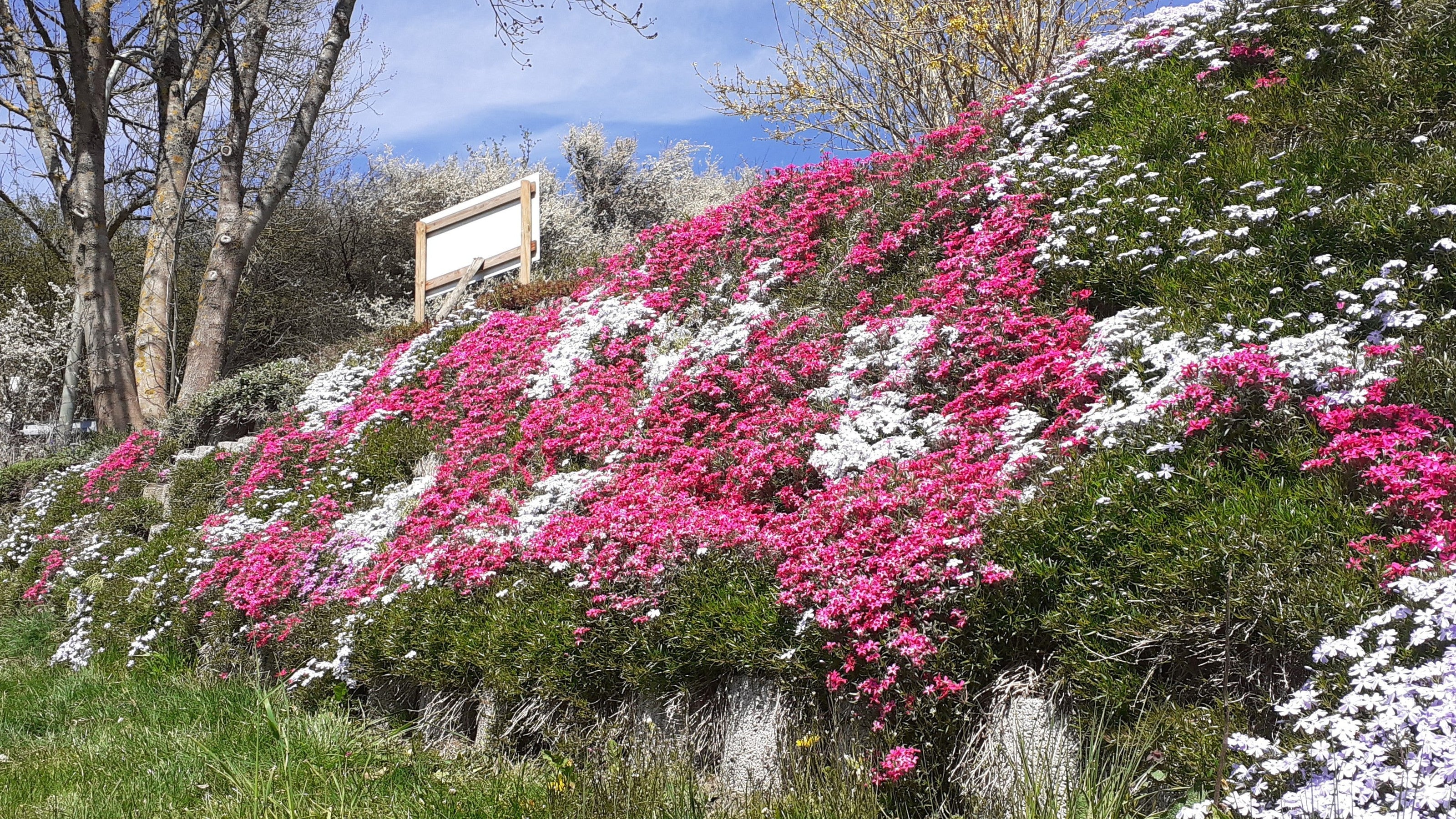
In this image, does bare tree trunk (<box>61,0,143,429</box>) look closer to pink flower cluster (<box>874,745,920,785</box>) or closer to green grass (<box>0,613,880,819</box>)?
green grass (<box>0,613,880,819</box>)

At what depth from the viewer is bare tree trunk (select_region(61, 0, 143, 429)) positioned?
42.4 ft

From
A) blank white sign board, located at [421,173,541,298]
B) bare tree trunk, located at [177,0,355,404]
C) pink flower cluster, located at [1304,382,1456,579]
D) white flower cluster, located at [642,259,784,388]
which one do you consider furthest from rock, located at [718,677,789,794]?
bare tree trunk, located at [177,0,355,404]

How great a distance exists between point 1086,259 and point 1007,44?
6.86 meters

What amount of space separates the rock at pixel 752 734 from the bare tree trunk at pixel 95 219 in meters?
12.2

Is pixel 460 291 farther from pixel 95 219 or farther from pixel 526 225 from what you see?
pixel 95 219

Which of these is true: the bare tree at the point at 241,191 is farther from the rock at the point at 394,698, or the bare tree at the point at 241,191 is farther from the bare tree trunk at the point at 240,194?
the rock at the point at 394,698

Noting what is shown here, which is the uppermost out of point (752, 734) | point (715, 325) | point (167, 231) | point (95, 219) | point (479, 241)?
point (95, 219)

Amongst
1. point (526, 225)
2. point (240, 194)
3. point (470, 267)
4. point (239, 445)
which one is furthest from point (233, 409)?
point (526, 225)

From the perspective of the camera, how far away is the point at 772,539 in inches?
191

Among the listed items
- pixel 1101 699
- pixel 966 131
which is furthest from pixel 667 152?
pixel 1101 699

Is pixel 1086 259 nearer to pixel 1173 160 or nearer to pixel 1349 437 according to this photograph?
pixel 1173 160

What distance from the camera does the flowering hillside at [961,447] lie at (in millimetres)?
3682

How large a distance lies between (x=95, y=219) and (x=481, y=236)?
17.6 feet

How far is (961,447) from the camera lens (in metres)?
5.13
